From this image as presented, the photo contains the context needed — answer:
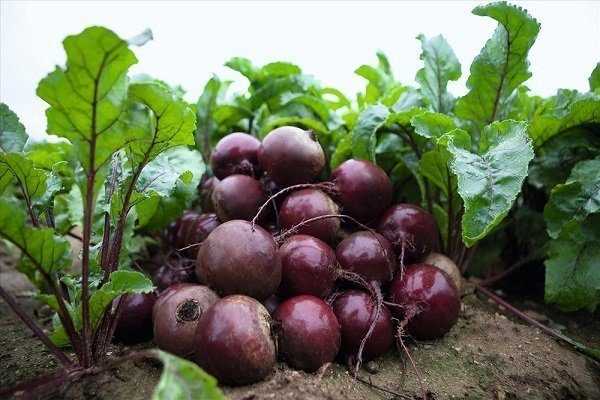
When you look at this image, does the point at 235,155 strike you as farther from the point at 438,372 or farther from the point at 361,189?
the point at 438,372

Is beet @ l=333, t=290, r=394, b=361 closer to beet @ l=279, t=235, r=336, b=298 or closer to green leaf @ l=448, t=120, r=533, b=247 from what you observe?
beet @ l=279, t=235, r=336, b=298

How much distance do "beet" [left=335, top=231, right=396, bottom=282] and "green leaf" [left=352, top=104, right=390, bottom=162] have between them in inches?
18.0

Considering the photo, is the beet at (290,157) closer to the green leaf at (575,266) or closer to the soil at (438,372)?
the soil at (438,372)

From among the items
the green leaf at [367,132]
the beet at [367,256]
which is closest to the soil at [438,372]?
the beet at [367,256]

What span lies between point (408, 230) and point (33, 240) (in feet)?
4.31

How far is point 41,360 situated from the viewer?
168 cm

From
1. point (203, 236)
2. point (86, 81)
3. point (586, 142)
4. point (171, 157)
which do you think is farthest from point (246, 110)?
point (586, 142)

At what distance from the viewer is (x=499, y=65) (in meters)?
2.13

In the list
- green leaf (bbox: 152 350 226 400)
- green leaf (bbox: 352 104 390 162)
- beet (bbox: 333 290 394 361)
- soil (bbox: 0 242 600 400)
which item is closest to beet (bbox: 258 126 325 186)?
green leaf (bbox: 352 104 390 162)

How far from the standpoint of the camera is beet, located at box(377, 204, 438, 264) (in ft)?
6.19

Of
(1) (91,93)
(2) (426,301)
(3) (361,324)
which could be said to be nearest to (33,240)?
(1) (91,93)

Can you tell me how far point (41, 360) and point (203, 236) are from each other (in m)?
0.72

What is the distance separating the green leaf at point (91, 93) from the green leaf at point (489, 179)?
1.10m

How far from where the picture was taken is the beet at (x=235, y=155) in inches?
81.7
